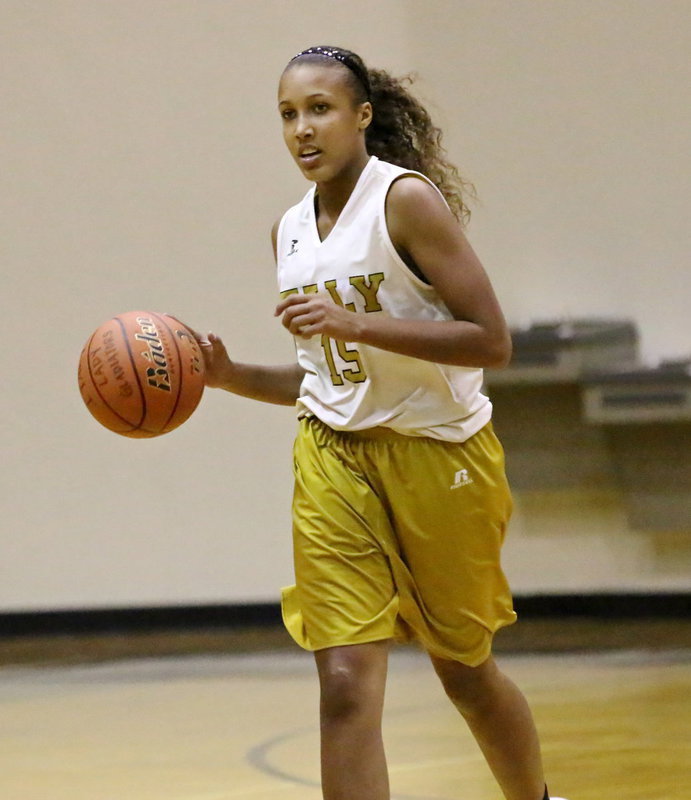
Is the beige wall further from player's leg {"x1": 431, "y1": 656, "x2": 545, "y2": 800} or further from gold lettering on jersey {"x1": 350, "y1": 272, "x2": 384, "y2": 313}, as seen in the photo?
gold lettering on jersey {"x1": 350, "y1": 272, "x2": 384, "y2": 313}

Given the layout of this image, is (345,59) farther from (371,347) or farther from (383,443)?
(383,443)

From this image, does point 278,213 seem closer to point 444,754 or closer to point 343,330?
point 444,754

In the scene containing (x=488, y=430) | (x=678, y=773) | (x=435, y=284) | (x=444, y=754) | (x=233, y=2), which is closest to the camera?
(x=435, y=284)

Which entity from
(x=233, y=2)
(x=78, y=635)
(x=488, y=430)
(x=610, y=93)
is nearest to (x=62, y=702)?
(x=78, y=635)

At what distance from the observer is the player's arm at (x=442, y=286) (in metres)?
2.50

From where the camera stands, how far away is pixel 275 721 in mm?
4320

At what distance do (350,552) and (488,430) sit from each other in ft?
1.36

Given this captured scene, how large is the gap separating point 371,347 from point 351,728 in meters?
0.73

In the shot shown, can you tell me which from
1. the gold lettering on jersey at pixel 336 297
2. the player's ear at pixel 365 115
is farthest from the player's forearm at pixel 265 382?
the player's ear at pixel 365 115

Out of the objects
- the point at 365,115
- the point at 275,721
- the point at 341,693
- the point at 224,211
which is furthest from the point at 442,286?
the point at 224,211

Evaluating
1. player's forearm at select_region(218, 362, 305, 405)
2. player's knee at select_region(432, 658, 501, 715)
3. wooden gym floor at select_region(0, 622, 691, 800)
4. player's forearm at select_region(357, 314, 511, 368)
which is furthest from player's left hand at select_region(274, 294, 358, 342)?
wooden gym floor at select_region(0, 622, 691, 800)

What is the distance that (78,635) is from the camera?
5863 millimetres

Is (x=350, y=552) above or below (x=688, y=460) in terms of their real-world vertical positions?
above

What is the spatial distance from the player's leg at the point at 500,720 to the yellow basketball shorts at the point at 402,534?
5 cm
